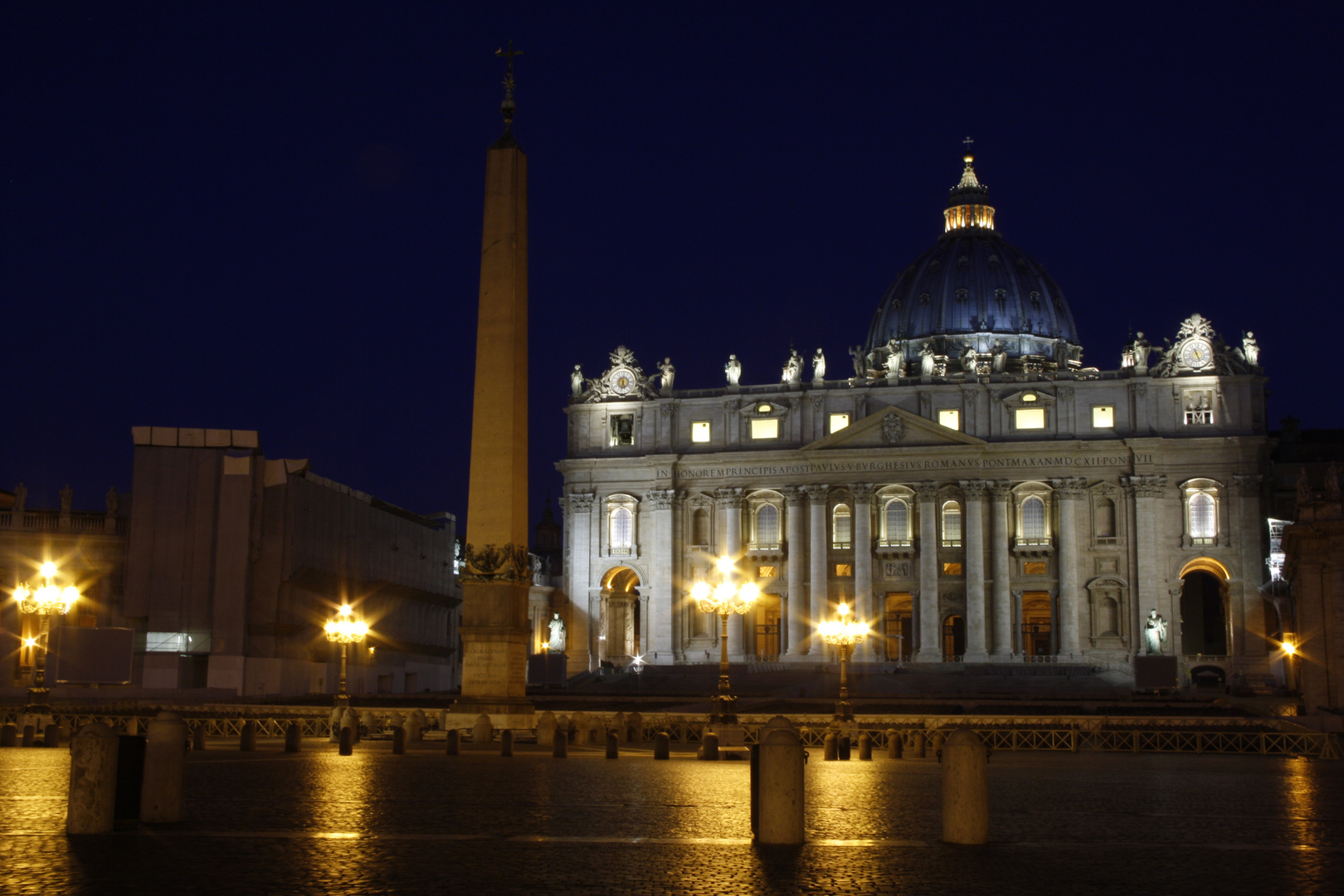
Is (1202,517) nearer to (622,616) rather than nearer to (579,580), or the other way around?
(622,616)

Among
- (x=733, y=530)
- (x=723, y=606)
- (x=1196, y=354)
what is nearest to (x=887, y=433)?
(x=733, y=530)

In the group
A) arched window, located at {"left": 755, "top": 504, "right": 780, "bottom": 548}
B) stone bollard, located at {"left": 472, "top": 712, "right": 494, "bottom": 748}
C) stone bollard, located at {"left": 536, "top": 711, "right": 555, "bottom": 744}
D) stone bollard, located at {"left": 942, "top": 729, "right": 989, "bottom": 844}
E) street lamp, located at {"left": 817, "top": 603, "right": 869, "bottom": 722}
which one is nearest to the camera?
stone bollard, located at {"left": 942, "top": 729, "right": 989, "bottom": 844}

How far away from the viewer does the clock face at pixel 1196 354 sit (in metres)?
79.2

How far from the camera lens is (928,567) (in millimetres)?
80625

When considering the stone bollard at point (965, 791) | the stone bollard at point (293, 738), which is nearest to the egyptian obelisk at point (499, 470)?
the stone bollard at point (293, 738)

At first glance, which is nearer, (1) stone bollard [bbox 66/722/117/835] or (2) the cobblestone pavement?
(2) the cobblestone pavement

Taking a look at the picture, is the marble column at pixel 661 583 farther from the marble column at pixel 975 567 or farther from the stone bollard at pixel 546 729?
the stone bollard at pixel 546 729

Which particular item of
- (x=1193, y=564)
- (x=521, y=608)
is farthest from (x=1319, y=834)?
(x=1193, y=564)

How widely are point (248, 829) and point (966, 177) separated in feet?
358

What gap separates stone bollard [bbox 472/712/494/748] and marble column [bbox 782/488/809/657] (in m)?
54.4

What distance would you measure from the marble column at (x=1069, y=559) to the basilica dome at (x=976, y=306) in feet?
63.2

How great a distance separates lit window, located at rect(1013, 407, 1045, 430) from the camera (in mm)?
81312

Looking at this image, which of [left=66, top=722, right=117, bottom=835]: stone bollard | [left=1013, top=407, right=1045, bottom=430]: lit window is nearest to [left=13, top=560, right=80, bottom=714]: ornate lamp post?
[left=66, top=722, right=117, bottom=835]: stone bollard

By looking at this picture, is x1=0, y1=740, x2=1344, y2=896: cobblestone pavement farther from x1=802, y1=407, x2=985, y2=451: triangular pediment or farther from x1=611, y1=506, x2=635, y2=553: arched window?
x1=611, y1=506, x2=635, y2=553: arched window
